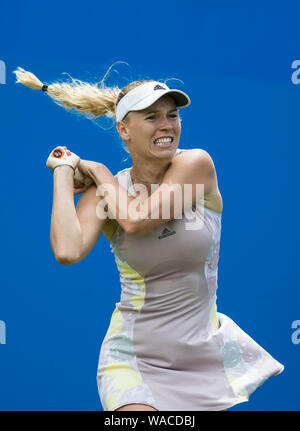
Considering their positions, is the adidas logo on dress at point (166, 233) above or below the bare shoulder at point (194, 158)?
below

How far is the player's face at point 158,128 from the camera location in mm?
2463

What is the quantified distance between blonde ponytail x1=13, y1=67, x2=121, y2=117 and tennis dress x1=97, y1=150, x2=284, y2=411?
0.52 metres

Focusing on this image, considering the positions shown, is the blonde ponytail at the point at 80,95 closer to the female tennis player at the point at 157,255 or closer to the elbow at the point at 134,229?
the female tennis player at the point at 157,255

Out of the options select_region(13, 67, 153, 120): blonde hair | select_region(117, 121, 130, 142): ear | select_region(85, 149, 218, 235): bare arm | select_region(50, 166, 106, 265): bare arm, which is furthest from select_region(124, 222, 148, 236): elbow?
select_region(13, 67, 153, 120): blonde hair

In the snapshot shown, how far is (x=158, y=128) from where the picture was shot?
247cm

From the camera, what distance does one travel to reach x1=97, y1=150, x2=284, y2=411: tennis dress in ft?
7.94

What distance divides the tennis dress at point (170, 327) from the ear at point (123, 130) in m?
0.33

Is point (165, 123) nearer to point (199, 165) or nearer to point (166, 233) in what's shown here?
point (199, 165)

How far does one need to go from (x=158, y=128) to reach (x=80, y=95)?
41 cm

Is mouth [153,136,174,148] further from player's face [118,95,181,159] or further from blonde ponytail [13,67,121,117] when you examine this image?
blonde ponytail [13,67,121,117]

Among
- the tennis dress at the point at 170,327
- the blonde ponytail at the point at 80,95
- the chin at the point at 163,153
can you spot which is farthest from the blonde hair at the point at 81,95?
the tennis dress at the point at 170,327

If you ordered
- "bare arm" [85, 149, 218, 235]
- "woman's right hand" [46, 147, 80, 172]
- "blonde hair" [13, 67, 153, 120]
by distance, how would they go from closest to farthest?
1. "bare arm" [85, 149, 218, 235]
2. "woman's right hand" [46, 147, 80, 172]
3. "blonde hair" [13, 67, 153, 120]

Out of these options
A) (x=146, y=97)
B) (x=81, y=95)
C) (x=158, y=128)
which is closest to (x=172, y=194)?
(x=158, y=128)
